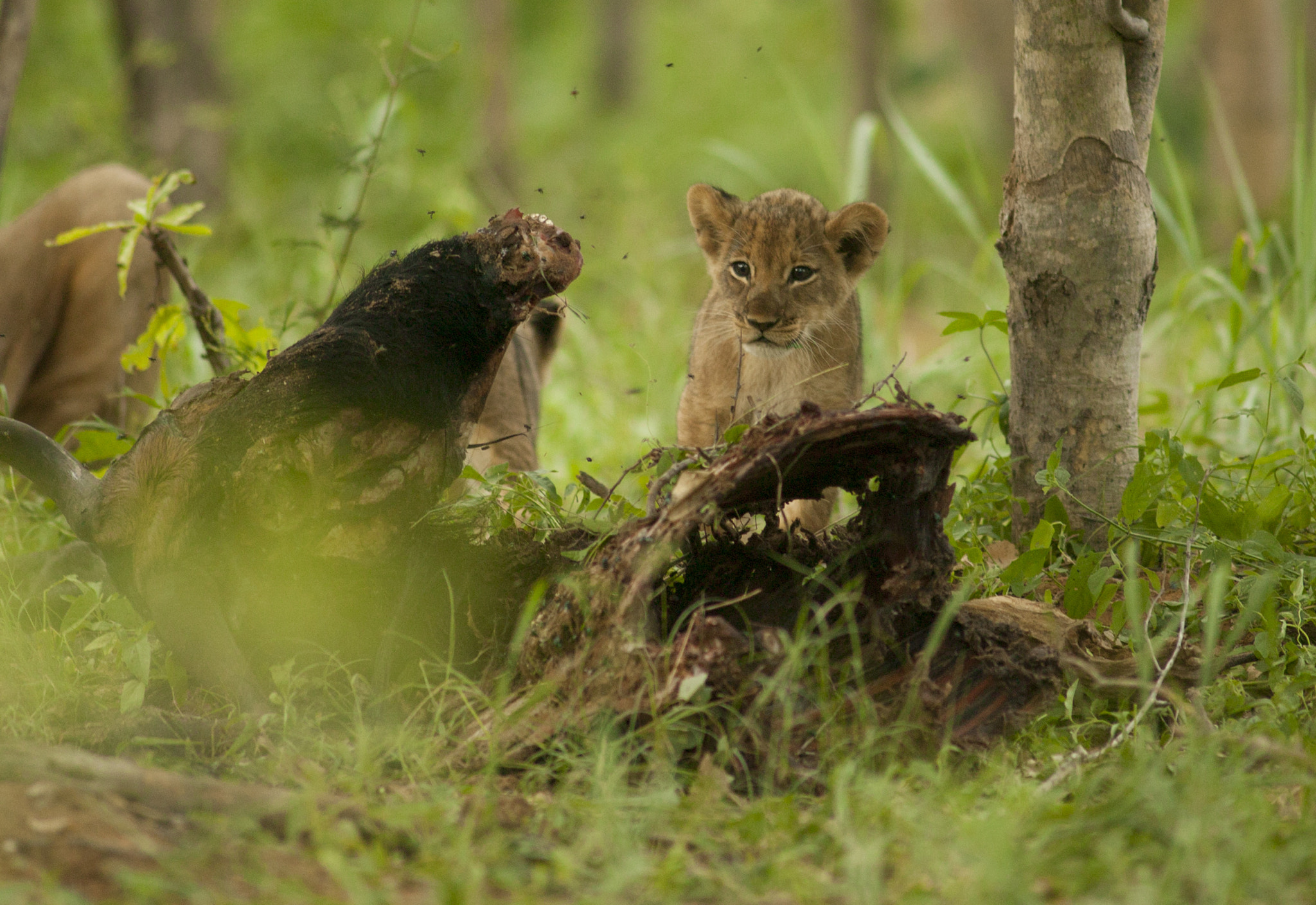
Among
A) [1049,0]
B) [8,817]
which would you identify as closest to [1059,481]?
[1049,0]

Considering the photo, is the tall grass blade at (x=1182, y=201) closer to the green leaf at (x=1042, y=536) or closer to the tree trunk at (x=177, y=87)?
the green leaf at (x=1042, y=536)

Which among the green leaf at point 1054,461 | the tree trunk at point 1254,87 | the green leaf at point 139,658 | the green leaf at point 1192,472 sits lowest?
the green leaf at point 139,658

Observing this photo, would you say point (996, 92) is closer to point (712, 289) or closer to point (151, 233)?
point (712, 289)

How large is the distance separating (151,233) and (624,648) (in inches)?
84.1

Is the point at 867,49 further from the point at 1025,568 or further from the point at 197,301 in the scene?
the point at 1025,568

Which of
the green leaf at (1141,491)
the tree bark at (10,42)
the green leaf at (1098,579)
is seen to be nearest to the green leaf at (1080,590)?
the green leaf at (1098,579)

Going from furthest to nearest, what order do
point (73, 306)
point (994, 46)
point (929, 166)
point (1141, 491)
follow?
point (994, 46), point (929, 166), point (73, 306), point (1141, 491)

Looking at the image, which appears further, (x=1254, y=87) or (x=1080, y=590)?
(x=1254, y=87)

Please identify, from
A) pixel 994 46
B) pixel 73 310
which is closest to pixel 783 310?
pixel 73 310

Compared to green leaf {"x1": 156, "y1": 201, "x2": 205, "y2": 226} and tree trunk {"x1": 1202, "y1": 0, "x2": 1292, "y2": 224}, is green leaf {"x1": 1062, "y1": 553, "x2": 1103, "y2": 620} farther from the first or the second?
tree trunk {"x1": 1202, "y1": 0, "x2": 1292, "y2": 224}

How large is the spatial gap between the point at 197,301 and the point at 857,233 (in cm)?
217

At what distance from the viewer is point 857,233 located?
4070 mm

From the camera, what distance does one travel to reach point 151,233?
3.54 m

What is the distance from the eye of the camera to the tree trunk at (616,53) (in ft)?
77.1
